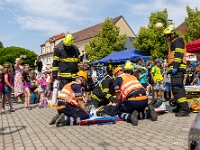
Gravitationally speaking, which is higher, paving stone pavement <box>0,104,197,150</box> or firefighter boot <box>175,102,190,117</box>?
firefighter boot <box>175,102,190,117</box>

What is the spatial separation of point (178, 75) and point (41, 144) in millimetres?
3950

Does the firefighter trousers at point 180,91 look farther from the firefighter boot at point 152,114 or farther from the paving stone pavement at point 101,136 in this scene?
the firefighter boot at point 152,114

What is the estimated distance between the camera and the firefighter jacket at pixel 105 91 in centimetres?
720

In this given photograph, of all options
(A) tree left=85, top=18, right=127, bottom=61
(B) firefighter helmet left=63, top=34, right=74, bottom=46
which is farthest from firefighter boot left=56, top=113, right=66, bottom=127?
(A) tree left=85, top=18, right=127, bottom=61

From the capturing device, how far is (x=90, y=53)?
4169 cm

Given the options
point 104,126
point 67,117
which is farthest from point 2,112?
point 104,126

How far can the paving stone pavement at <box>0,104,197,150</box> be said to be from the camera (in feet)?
13.3

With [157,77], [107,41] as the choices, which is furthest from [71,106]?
[107,41]

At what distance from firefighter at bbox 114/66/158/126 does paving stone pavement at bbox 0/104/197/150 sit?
228mm

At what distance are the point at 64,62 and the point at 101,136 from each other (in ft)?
10.1

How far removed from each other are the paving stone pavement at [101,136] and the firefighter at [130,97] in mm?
228

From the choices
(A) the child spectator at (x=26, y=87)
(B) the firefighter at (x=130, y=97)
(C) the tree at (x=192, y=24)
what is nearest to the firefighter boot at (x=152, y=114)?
(B) the firefighter at (x=130, y=97)

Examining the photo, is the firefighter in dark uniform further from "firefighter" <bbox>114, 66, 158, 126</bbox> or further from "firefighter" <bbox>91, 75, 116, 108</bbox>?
"firefighter" <bbox>114, 66, 158, 126</bbox>

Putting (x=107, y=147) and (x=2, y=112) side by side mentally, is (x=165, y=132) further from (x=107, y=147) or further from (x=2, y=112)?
(x=2, y=112)
